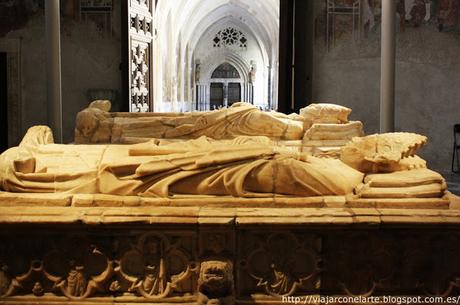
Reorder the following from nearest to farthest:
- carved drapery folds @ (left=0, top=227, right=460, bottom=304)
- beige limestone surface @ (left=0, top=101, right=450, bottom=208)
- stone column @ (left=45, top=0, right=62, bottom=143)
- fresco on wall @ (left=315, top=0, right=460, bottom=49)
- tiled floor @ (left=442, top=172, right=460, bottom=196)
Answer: carved drapery folds @ (left=0, top=227, right=460, bottom=304) < beige limestone surface @ (left=0, top=101, right=450, bottom=208) < stone column @ (left=45, top=0, right=62, bottom=143) < tiled floor @ (left=442, top=172, right=460, bottom=196) < fresco on wall @ (left=315, top=0, right=460, bottom=49)

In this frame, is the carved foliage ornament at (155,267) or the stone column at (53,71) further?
the stone column at (53,71)

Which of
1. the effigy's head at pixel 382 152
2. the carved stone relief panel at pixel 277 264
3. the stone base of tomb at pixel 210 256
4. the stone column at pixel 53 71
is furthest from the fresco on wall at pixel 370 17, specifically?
the carved stone relief panel at pixel 277 264


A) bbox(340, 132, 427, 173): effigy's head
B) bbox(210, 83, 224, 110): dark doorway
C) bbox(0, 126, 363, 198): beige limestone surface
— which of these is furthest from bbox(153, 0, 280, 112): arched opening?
bbox(340, 132, 427, 173): effigy's head

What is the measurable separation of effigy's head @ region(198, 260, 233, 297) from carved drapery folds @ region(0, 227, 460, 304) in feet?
0.20

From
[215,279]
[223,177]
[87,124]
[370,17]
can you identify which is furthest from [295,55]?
[215,279]

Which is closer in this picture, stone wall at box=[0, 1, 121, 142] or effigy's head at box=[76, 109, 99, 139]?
effigy's head at box=[76, 109, 99, 139]

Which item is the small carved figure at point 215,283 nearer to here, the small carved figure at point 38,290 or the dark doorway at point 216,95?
the small carved figure at point 38,290

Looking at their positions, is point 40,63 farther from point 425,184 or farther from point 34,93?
point 425,184

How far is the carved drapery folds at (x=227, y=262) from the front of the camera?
12.3 ft

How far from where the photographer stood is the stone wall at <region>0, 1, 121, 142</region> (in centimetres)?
1064

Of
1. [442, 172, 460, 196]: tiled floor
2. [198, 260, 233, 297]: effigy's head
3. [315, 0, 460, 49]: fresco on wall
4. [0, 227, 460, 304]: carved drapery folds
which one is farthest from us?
[315, 0, 460, 49]: fresco on wall

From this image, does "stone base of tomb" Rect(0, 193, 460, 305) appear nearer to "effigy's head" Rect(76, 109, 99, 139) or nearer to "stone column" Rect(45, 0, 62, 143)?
"effigy's head" Rect(76, 109, 99, 139)

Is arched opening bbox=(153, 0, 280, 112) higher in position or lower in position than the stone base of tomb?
higher

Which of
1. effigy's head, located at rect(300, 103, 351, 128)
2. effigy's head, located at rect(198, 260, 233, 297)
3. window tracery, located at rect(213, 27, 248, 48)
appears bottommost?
effigy's head, located at rect(198, 260, 233, 297)
